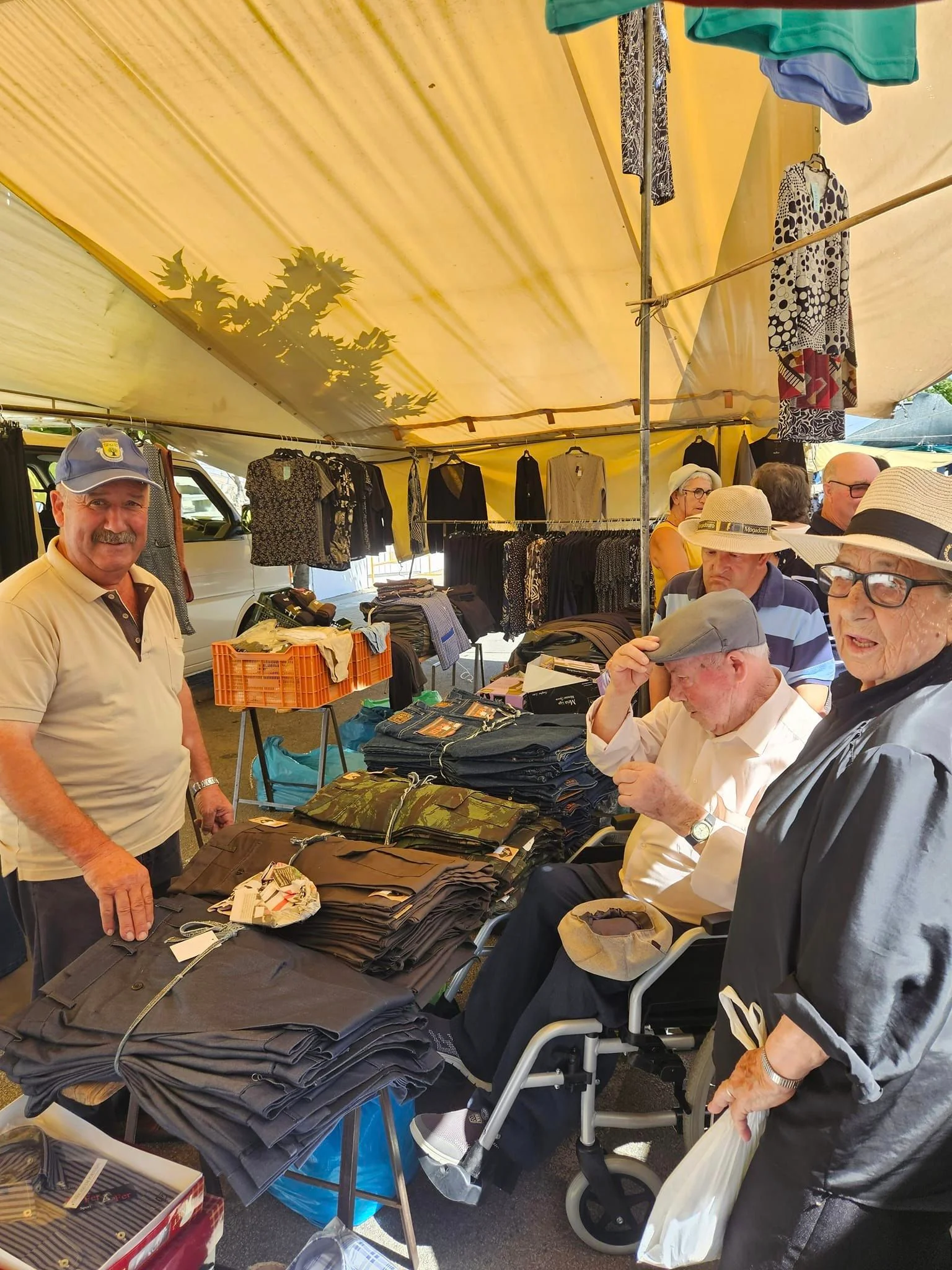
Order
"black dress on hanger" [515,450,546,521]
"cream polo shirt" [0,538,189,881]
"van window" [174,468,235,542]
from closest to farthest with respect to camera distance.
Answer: "cream polo shirt" [0,538,189,881] → "van window" [174,468,235,542] → "black dress on hanger" [515,450,546,521]

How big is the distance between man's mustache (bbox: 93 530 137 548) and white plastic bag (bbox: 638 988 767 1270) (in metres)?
1.79

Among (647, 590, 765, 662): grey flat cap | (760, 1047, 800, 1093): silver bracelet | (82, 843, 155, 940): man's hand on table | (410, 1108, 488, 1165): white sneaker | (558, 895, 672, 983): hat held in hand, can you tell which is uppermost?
(647, 590, 765, 662): grey flat cap

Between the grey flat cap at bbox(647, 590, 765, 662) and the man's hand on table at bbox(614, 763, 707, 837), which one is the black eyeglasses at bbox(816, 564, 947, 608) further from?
the man's hand on table at bbox(614, 763, 707, 837)

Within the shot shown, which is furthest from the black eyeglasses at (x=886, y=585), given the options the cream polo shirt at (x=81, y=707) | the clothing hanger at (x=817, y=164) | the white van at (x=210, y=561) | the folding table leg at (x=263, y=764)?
the white van at (x=210, y=561)

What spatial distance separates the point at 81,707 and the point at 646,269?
2118 millimetres

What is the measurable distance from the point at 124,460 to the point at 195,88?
7.38 ft

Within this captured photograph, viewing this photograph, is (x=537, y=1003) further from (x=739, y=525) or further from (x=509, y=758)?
(x=739, y=525)

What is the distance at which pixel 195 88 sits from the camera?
339cm

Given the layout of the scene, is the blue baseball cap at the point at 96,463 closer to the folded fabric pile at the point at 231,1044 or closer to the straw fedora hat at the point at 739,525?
the folded fabric pile at the point at 231,1044

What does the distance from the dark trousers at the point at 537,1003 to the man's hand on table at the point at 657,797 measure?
37 cm

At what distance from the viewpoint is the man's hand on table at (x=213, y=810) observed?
237 cm

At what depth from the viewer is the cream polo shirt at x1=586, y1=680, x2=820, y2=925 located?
72.4 inches

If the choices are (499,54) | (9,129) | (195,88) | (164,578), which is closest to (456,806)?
(499,54)

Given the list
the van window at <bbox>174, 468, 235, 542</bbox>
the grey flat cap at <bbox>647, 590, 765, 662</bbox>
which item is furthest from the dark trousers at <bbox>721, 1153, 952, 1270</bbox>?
the van window at <bbox>174, 468, 235, 542</bbox>
